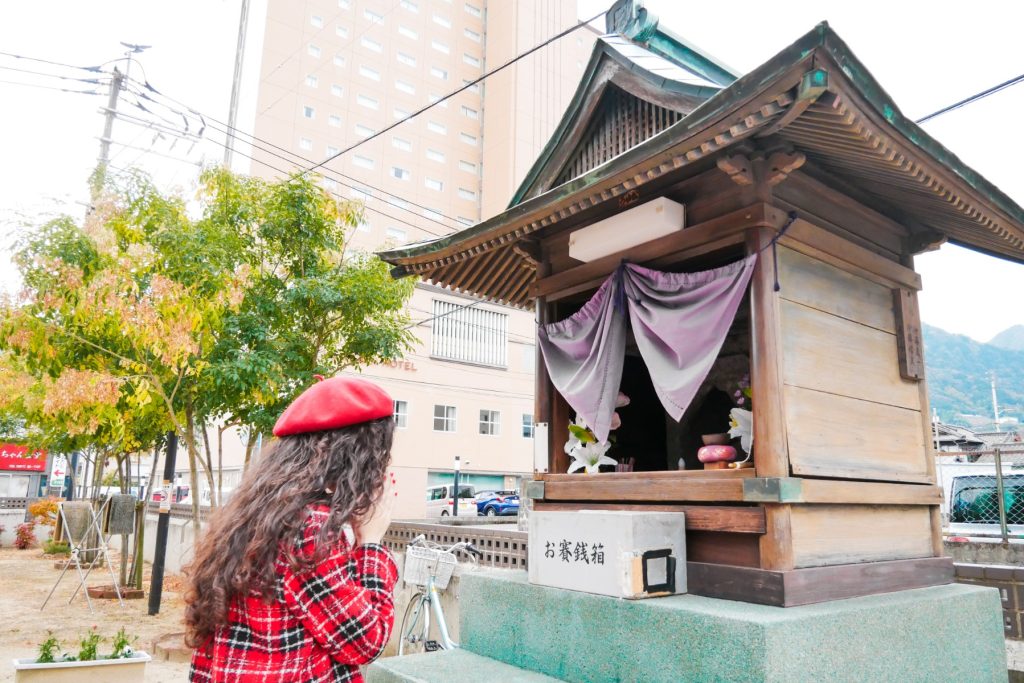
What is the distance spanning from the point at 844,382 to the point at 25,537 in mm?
23782

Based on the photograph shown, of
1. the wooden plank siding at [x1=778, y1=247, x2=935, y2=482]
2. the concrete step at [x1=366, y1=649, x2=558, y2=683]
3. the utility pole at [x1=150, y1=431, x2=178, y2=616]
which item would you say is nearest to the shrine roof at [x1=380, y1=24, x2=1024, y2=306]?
the wooden plank siding at [x1=778, y1=247, x2=935, y2=482]

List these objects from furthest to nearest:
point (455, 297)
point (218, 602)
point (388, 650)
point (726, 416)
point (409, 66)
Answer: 1. point (409, 66)
2. point (455, 297)
3. point (388, 650)
4. point (726, 416)
5. point (218, 602)

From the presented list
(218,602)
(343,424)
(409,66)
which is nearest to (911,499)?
(343,424)

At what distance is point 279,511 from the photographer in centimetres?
223

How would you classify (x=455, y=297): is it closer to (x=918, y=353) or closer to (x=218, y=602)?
(x=918, y=353)

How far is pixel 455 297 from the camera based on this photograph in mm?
31297

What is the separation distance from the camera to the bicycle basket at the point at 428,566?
24.1 ft

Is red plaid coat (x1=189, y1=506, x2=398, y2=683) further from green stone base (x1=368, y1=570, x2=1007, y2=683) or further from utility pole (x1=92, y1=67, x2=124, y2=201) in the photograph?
utility pole (x1=92, y1=67, x2=124, y2=201)

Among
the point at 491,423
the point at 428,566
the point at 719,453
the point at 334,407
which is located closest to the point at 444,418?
the point at 491,423

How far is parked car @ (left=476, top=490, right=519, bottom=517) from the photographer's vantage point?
2945 centimetres

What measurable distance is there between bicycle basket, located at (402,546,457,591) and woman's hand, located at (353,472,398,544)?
5.14 metres

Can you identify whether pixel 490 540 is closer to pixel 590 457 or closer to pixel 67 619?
pixel 590 457

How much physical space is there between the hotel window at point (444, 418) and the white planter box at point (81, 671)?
2567cm

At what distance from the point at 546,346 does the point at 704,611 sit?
2.67 meters
